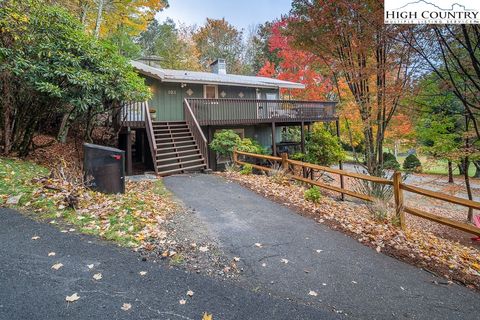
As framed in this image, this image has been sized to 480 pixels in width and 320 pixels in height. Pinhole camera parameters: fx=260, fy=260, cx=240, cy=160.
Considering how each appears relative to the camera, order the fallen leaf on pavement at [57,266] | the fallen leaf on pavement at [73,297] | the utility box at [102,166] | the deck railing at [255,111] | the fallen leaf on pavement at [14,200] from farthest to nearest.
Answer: the deck railing at [255,111] < the utility box at [102,166] < the fallen leaf on pavement at [14,200] < the fallen leaf on pavement at [57,266] < the fallen leaf on pavement at [73,297]

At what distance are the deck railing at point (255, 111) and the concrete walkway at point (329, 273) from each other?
7741 mm

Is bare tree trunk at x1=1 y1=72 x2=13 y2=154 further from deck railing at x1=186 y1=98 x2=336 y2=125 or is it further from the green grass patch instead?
deck railing at x1=186 y1=98 x2=336 y2=125

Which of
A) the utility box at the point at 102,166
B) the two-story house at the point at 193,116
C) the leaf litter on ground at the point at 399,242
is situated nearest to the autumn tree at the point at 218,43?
the two-story house at the point at 193,116

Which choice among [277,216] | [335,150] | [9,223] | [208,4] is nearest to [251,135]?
[335,150]

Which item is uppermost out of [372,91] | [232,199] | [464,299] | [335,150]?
[372,91]

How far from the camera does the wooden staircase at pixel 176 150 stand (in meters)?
9.77

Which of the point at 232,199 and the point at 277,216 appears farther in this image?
the point at 232,199

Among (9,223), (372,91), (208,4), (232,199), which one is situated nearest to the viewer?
(9,223)

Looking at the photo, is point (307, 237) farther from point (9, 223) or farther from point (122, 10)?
point (122, 10)

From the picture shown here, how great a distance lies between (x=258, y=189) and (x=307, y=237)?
3.23 metres

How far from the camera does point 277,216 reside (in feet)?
17.7

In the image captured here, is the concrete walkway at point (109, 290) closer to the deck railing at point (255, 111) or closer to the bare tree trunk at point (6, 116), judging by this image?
the bare tree trunk at point (6, 116)

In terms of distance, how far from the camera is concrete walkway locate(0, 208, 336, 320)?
236cm

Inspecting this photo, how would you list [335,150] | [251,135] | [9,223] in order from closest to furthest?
[9,223] → [335,150] → [251,135]
